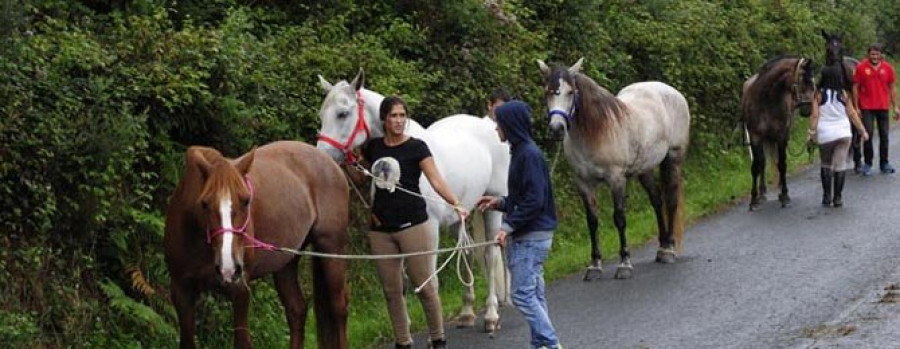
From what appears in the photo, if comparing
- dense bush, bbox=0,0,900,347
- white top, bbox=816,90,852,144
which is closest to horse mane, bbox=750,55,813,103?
white top, bbox=816,90,852,144

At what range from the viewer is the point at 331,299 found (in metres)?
9.51

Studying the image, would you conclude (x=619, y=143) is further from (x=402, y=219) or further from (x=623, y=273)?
(x=402, y=219)

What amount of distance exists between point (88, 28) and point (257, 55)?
4.55ft

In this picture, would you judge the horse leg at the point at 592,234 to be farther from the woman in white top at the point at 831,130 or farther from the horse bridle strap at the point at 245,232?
the horse bridle strap at the point at 245,232

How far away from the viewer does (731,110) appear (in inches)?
905

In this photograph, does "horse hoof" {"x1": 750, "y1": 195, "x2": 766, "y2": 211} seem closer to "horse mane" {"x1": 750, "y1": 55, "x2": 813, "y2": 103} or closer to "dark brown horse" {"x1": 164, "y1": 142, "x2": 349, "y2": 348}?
"horse mane" {"x1": 750, "y1": 55, "x2": 813, "y2": 103}

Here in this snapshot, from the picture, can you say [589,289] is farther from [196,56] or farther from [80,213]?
[80,213]

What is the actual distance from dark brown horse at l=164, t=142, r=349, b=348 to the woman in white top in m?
9.39

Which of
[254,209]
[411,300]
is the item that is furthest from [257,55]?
[254,209]

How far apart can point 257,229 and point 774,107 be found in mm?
11359

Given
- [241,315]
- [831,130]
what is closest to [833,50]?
[831,130]

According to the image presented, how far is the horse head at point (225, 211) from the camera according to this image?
25.5 ft

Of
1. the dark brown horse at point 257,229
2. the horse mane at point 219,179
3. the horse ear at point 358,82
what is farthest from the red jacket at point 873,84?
the horse mane at point 219,179

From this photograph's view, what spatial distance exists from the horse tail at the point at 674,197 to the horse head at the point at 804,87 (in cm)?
294
